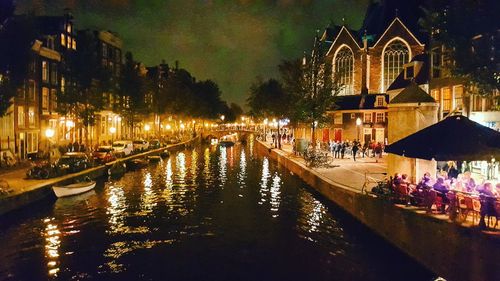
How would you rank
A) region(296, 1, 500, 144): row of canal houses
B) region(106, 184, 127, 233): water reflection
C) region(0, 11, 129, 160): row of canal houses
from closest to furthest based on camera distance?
region(106, 184, 127, 233): water reflection
region(0, 11, 129, 160): row of canal houses
region(296, 1, 500, 144): row of canal houses

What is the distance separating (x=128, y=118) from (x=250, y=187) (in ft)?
129

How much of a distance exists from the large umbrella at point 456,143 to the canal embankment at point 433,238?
227cm

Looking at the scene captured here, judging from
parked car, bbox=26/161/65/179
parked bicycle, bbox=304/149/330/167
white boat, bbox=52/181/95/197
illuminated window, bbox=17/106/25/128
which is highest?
illuminated window, bbox=17/106/25/128

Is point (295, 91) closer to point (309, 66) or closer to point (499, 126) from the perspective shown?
point (309, 66)

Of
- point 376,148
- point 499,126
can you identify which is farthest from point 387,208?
point 376,148

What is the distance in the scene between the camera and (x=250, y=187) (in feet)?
125

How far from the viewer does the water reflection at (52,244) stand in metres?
17.9

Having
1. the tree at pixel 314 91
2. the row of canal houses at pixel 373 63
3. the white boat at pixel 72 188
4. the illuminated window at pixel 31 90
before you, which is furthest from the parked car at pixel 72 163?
the row of canal houses at pixel 373 63

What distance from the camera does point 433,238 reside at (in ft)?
52.7

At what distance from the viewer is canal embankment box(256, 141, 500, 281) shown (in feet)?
44.4

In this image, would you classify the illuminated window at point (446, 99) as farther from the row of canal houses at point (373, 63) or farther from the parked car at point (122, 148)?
the parked car at point (122, 148)

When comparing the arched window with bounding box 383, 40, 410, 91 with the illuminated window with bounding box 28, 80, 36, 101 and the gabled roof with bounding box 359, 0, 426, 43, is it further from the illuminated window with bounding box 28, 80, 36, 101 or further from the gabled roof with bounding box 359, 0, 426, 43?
the illuminated window with bounding box 28, 80, 36, 101

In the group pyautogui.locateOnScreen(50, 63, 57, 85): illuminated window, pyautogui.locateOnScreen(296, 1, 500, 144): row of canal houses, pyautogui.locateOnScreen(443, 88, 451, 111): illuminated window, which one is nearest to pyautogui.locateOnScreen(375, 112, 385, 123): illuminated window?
pyautogui.locateOnScreen(296, 1, 500, 144): row of canal houses

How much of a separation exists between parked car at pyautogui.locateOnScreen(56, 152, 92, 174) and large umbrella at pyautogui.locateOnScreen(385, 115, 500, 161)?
2723 cm
